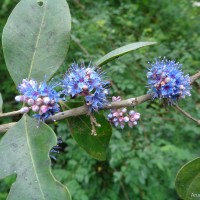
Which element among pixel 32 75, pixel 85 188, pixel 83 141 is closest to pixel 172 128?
pixel 85 188

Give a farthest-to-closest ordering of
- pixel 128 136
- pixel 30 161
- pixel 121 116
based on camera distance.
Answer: pixel 128 136 → pixel 121 116 → pixel 30 161

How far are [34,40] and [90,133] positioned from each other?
375 mm

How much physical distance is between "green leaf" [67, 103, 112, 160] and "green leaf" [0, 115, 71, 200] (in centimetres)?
22

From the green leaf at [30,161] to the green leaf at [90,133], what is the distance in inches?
8.8

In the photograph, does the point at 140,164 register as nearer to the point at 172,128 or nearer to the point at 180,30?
the point at 172,128

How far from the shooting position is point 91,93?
40.3 inches

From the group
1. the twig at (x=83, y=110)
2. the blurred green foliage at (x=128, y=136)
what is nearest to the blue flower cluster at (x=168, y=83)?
the twig at (x=83, y=110)

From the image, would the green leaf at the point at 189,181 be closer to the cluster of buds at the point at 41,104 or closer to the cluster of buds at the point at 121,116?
the cluster of buds at the point at 121,116

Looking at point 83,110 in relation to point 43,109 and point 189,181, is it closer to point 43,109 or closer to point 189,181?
point 43,109

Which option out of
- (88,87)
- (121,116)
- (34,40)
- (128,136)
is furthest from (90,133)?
(128,136)

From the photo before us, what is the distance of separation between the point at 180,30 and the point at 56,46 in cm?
307

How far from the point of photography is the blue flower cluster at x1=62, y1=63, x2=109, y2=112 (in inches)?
39.4

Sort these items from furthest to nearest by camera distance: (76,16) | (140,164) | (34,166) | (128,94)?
(76,16), (128,94), (140,164), (34,166)

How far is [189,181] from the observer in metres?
1.19
